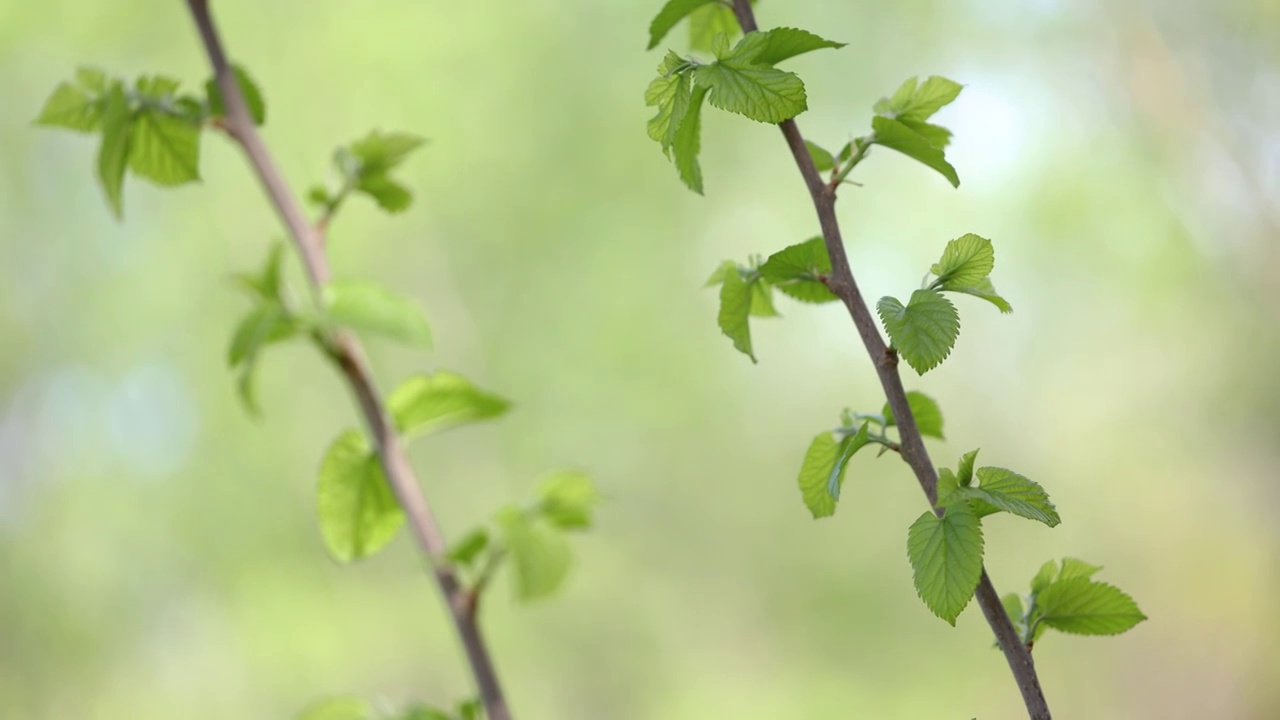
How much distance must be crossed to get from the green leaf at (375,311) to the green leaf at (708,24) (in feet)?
0.61

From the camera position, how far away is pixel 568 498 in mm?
535

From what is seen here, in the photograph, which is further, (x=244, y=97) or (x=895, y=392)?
(x=244, y=97)

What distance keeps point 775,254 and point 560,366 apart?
3.91m

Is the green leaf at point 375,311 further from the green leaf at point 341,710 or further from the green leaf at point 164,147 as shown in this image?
the green leaf at point 341,710

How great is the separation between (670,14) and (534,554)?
0.31 metres

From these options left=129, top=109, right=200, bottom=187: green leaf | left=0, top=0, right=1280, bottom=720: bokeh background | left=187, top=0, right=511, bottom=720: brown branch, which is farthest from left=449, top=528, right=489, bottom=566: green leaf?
left=0, top=0, right=1280, bottom=720: bokeh background

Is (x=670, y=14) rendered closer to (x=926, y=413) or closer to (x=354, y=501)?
(x=926, y=413)

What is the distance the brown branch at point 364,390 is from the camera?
468 millimetres

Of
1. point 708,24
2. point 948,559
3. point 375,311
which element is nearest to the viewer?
point 948,559

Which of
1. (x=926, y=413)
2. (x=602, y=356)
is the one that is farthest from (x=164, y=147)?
(x=602, y=356)

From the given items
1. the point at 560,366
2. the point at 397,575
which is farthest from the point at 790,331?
the point at 397,575

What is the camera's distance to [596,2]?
12.7 feet

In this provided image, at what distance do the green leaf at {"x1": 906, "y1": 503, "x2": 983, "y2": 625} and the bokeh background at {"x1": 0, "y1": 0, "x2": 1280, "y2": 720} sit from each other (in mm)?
2960

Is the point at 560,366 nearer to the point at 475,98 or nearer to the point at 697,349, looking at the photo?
the point at 697,349
